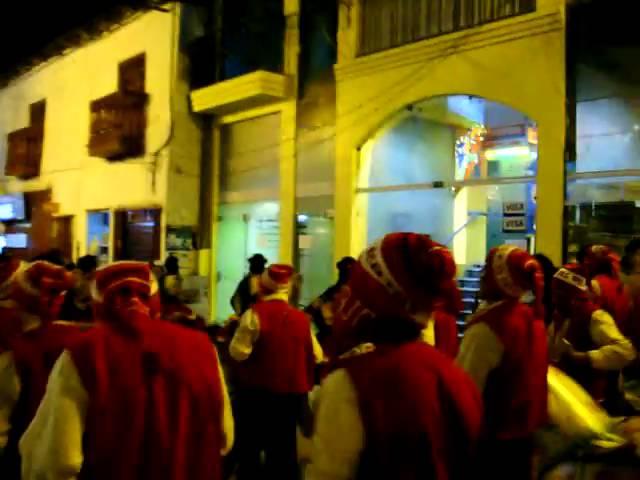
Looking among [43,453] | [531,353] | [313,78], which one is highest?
[313,78]

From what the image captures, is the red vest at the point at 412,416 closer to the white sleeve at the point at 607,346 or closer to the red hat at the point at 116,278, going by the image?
the red hat at the point at 116,278

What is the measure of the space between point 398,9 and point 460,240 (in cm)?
339

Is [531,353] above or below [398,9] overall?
below

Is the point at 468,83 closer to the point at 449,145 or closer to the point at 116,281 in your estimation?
the point at 449,145

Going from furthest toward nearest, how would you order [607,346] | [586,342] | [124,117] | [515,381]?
[124,117], [586,342], [607,346], [515,381]

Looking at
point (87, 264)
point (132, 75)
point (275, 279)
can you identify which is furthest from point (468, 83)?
point (132, 75)

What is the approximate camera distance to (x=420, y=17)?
10.2 m

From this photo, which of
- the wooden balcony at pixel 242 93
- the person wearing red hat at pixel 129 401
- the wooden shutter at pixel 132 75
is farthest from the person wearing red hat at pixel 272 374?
the wooden shutter at pixel 132 75

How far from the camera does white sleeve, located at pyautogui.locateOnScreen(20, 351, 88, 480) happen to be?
283 cm

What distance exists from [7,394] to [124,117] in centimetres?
1150

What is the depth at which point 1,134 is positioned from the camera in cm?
2167

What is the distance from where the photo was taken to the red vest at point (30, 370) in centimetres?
376

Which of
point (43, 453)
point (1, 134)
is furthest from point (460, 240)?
point (1, 134)

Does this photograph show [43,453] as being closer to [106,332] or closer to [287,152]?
[106,332]
